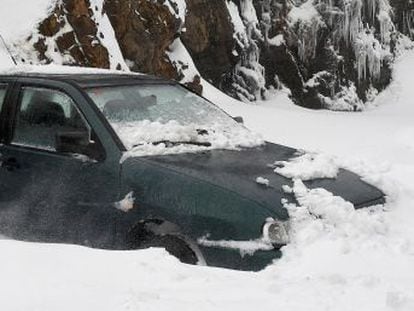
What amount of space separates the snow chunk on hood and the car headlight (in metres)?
0.57

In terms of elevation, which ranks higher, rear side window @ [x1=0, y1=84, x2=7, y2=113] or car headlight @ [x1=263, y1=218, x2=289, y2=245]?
rear side window @ [x1=0, y1=84, x2=7, y2=113]

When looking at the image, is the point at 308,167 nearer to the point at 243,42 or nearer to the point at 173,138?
the point at 173,138

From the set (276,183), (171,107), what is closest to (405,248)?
(276,183)

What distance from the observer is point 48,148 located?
15.5 ft

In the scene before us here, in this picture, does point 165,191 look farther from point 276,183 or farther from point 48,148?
point 48,148

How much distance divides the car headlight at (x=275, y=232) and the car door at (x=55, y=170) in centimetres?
108

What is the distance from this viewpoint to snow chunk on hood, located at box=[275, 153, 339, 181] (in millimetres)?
4441

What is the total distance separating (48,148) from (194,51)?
11294mm

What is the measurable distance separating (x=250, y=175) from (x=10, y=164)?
1876 millimetres

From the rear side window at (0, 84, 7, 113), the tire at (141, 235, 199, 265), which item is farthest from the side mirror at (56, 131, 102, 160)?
the rear side window at (0, 84, 7, 113)

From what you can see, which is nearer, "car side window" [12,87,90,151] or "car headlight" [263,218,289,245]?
"car headlight" [263,218,289,245]

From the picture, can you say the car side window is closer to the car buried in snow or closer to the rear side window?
the car buried in snow

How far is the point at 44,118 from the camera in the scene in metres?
4.83

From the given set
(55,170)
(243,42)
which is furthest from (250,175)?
(243,42)
